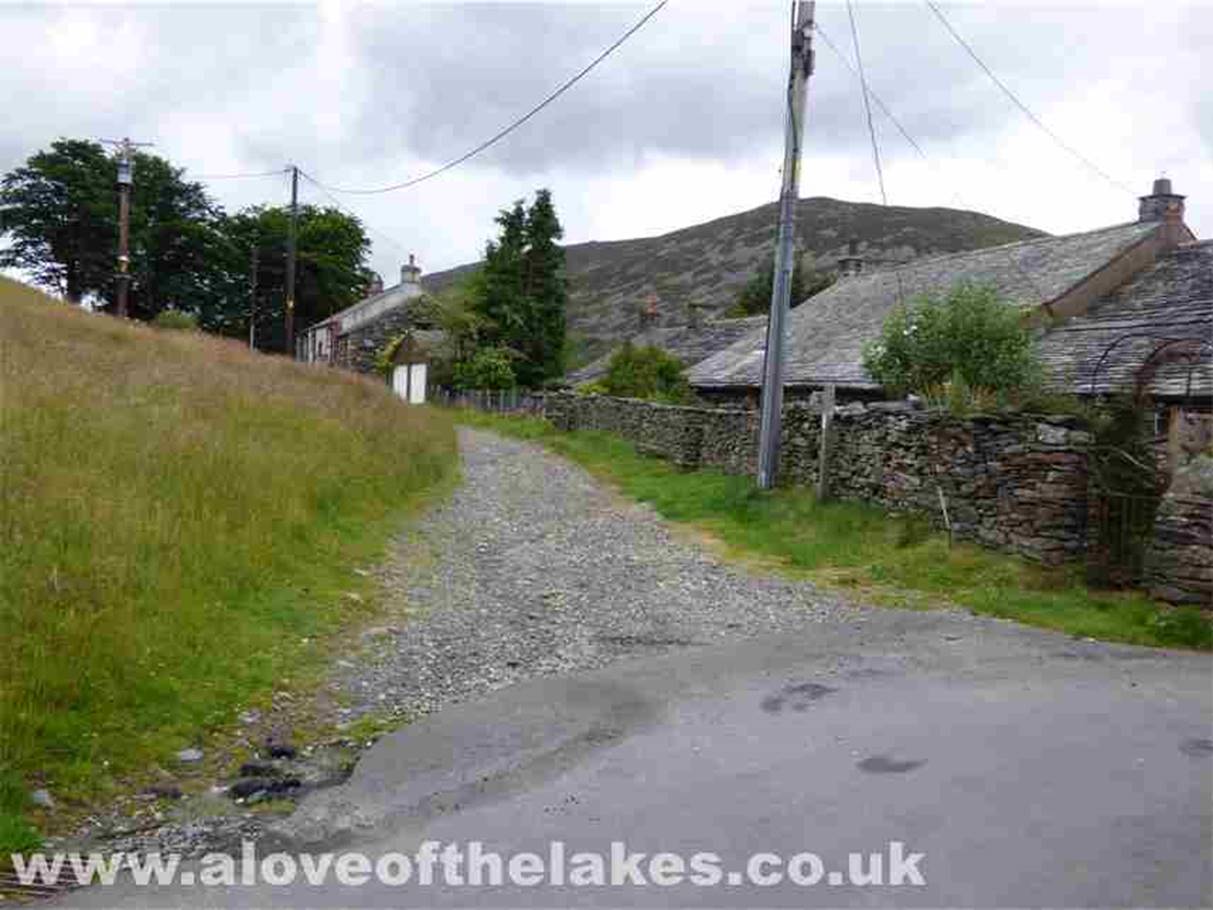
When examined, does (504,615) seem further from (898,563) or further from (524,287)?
(524,287)

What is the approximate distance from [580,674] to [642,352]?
2530 centimetres

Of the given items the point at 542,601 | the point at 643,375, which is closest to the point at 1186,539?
the point at 542,601

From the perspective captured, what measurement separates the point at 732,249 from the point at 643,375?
169ft

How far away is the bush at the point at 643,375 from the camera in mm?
30422

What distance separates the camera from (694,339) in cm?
3775

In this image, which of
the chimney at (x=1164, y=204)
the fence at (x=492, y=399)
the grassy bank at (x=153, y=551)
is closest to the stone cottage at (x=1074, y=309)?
the chimney at (x=1164, y=204)

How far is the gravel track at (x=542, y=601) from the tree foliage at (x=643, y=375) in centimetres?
1488

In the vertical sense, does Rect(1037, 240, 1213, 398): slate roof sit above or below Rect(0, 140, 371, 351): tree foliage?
below

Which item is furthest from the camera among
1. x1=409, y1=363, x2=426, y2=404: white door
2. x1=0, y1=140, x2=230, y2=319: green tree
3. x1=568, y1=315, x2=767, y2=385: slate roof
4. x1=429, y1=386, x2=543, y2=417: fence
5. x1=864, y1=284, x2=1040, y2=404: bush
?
x1=0, y1=140, x2=230, y2=319: green tree

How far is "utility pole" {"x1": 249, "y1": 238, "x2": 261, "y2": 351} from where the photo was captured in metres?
57.7

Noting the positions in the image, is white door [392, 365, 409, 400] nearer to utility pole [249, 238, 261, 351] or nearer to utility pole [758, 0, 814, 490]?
utility pole [249, 238, 261, 351]

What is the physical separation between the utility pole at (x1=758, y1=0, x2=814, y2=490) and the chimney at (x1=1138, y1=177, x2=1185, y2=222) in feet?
39.3

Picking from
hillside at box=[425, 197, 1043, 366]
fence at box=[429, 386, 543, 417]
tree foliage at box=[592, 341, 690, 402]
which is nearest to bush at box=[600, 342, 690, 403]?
tree foliage at box=[592, 341, 690, 402]

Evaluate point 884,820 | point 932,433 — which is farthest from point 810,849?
point 932,433
